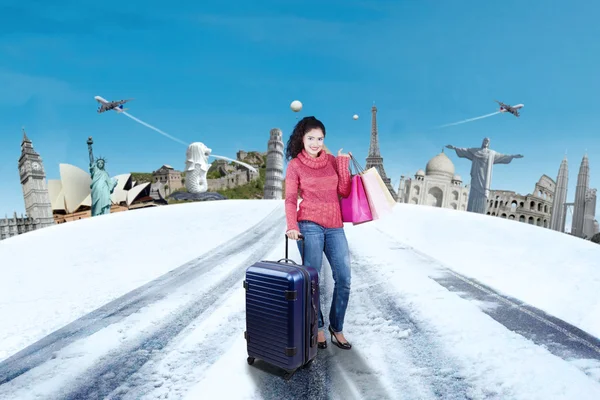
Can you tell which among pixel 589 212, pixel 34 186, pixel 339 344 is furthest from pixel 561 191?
pixel 34 186

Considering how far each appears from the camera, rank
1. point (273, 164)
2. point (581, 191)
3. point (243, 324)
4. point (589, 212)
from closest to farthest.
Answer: point (243, 324), point (273, 164), point (581, 191), point (589, 212)

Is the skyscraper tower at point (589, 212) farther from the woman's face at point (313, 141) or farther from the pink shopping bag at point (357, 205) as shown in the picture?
the woman's face at point (313, 141)

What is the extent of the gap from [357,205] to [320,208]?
1.28 feet

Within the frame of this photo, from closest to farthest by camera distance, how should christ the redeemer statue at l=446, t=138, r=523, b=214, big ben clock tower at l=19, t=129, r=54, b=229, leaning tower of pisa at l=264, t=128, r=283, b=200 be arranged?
big ben clock tower at l=19, t=129, r=54, b=229 → christ the redeemer statue at l=446, t=138, r=523, b=214 → leaning tower of pisa at l=264, t=128, r=283, b=200

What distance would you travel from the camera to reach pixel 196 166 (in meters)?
23.6

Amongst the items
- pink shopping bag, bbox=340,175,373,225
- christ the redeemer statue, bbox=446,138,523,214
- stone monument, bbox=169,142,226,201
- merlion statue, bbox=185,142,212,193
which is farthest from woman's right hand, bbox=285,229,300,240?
christ the redeemer statue, bbox=446,138,523,214

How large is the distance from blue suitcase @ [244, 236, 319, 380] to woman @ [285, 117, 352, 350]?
290 mm

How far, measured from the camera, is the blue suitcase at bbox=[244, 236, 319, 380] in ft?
7.36

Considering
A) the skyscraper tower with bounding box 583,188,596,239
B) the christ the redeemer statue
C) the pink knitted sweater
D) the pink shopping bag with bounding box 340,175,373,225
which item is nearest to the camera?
the pink knitted sweater

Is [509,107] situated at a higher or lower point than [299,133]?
higher

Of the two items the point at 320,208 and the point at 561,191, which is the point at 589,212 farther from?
the point at 320,208

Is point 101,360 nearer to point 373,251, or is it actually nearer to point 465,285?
point 465,285

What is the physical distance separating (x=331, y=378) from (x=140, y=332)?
2.06 metres

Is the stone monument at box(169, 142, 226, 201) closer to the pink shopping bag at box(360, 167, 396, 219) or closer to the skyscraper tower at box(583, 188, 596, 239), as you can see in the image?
the pink shopping bag at box(360, 167, 396, 219)
